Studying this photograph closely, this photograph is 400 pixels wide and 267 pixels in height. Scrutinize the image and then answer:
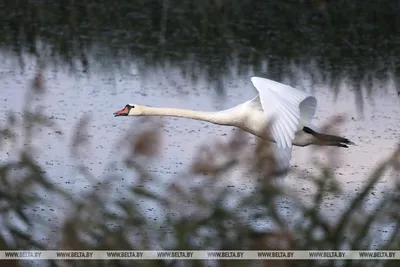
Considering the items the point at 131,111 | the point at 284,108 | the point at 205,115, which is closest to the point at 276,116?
the point at 284,108

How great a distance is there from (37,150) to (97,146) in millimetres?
207

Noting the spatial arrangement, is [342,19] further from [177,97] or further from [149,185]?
[149,185]

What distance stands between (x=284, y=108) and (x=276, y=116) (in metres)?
0.04

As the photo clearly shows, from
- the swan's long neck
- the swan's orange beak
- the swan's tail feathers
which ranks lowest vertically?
the swan's orange beak

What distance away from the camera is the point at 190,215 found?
8.62 feet

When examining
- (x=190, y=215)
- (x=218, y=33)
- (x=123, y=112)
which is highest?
(x=190, y=215)

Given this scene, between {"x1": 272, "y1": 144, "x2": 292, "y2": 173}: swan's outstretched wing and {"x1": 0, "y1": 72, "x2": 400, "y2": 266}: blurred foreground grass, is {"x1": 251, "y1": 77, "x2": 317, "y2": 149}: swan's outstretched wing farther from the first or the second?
{"x1": 0, "y1": 72, "x2": 400, "y2": 266}: blurred foreground grass

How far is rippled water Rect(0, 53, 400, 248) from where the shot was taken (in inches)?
132

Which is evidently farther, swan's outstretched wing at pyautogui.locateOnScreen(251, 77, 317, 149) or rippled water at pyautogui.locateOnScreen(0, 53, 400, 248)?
rippled water at pyautogui.locateOnScreen(0, 53, 400, 248)

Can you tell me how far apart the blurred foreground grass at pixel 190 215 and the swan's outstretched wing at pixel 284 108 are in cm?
17

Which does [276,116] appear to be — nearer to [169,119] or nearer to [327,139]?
[327,139]

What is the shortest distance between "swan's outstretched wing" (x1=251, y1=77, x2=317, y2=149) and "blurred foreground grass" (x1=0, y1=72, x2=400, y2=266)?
0.17m

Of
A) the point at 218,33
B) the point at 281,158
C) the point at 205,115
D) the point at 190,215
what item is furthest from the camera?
the point at 218,33

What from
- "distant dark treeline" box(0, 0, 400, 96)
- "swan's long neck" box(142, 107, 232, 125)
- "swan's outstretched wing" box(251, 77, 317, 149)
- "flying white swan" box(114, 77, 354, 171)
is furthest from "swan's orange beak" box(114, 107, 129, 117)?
"distant dark treeline" box(0, 0, 400, 96)
